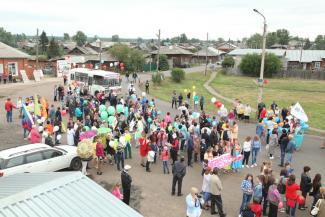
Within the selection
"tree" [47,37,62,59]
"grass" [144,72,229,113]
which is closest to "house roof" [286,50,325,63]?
"grass" [144,72,229,113]

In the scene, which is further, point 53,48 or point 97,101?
point 53,48

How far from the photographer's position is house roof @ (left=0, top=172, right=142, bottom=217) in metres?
5.93

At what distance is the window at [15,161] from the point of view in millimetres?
12920

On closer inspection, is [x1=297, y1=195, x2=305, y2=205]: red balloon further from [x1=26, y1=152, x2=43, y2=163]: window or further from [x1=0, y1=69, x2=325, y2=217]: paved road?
[x1=26, y1=152, x2=43, y2=163]: window

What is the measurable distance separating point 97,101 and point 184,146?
9.66m

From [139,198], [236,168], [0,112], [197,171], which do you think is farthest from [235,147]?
[0,112]

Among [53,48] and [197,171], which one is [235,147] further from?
[53,48]

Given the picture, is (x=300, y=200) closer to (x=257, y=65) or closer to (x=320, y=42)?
(x=257, y=65)

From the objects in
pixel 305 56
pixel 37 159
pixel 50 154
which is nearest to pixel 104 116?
pixel 50 154

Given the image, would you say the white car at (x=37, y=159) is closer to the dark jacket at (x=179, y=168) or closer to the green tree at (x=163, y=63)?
the dark jacket at (x=179, y=168)

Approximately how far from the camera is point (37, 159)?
45.2 feet

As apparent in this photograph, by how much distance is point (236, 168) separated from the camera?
50.7 feet

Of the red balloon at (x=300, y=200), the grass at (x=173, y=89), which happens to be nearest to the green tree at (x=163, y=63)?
the grass at (x=173, y=89)

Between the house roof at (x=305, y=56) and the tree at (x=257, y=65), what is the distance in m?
14.7
